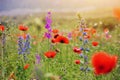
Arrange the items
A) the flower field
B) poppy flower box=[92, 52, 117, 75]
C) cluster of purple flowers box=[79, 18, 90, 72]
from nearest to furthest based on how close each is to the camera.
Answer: poppy flower box=[92, 52, 117, 75] < the flower field < cluster of purple flowers box=[79, 18, 90, 72]

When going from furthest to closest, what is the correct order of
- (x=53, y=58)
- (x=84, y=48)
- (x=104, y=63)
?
(x=53, y=58) → (x=84, y=48) → (x=104, y=63)

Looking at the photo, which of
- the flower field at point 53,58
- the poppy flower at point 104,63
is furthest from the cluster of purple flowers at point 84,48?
the poppy flower at point 104,63

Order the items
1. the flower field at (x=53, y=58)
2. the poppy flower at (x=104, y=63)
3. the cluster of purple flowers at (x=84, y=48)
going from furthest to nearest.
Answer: the cluster of purple flowers at (x=84, y=48)
the flower field at (x=53, y=58)
the poppy flower at (x=104, y=63)

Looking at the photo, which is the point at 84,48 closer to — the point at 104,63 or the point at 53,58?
the point at 104,63

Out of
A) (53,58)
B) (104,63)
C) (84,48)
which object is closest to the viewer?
(104,63)

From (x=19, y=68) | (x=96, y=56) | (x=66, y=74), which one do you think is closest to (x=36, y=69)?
(x=96, y=56)

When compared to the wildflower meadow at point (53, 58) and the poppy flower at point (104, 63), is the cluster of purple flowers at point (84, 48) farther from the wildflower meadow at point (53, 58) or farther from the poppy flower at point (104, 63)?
the poppy flower at point (104, 63)

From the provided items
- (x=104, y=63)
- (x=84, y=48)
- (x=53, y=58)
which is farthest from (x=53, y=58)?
(x=104, y=63)

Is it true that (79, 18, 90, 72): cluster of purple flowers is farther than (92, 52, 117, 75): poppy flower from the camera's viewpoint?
Yes

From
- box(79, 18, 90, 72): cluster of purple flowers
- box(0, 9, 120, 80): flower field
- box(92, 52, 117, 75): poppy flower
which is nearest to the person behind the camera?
box(92, 52, 117, 75): poppy flower

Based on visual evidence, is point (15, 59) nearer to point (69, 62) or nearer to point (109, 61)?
point (69, 62)

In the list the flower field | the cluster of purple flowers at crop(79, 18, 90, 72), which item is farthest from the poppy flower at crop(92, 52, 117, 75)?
the cluster of purple flowers at crop(79, 18, 90, 72)

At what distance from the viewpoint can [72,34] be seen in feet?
21.8

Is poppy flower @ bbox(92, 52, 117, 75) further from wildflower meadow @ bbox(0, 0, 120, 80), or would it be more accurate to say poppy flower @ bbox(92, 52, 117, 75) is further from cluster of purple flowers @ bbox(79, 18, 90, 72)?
cluster of purple flowers @ bbox(79, 18, 90, 72)
